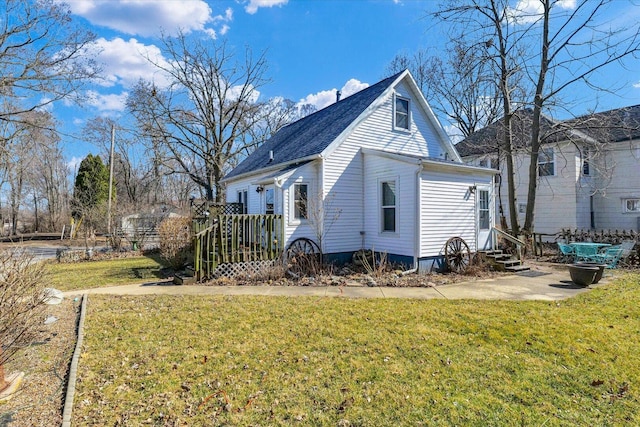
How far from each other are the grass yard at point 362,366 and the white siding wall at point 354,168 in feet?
17.4

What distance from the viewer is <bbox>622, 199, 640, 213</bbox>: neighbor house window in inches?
664

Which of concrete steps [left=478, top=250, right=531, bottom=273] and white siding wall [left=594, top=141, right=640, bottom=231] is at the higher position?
white siding wall [left=594, top=141, right=640, bottom=231]

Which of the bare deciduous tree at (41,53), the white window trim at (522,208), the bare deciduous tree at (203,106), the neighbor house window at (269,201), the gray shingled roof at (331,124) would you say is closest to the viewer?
the gray shingled roof at (331,124)

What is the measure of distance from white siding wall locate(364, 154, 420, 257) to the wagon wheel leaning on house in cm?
217

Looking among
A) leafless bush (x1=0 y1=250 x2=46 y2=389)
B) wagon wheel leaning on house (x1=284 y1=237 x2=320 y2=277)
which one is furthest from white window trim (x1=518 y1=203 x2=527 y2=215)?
leafless bush (x1=0 y1=250 x2=46 y2=389)

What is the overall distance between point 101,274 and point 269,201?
6.10m

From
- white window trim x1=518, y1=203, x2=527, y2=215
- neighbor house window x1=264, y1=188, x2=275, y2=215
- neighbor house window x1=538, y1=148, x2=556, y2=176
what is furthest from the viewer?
white window trim x1=518, y1=203, x2=527, y2=215

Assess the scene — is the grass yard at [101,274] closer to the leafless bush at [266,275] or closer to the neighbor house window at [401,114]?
the leafless bush at [266,275]

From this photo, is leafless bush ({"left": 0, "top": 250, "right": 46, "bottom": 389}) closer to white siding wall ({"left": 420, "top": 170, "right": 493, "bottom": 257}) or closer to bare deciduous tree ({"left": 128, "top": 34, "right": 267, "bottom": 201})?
white siding wall ({"left": 420, "top": 170, "right": 493, "bottom": 257})

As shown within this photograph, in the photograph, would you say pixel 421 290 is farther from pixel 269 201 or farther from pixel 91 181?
pixel 91 181

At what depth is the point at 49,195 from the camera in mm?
39219

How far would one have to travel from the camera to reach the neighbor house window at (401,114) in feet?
43.6

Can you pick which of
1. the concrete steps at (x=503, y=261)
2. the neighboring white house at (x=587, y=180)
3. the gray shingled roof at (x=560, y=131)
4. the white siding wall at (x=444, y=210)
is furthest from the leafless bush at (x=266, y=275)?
the neighboring white house at (x=587, y=180)

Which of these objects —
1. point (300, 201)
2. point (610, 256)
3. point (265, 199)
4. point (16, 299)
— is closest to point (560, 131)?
point (610, 256)
